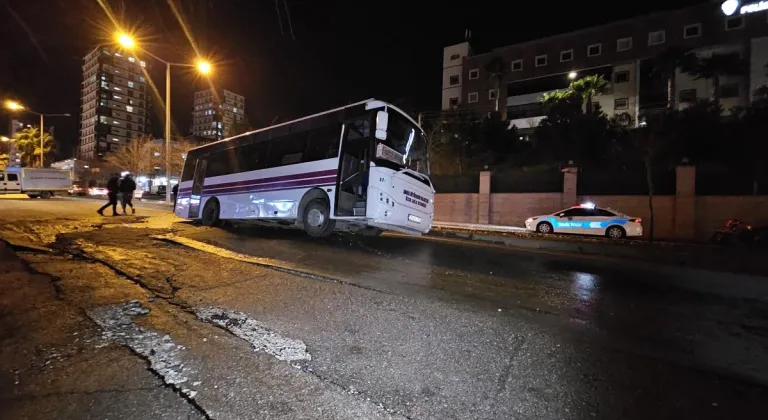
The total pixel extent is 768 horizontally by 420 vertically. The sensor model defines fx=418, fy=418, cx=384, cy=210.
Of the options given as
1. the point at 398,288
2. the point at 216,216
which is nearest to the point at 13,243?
the point at 216,216

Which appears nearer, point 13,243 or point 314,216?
point 13,243

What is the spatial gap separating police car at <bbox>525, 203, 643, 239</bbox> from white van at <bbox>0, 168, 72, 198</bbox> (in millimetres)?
38763

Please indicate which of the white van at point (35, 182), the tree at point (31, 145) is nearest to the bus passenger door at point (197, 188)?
the white van at point (35, 182)

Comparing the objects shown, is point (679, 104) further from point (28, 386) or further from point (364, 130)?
point (28, 386)

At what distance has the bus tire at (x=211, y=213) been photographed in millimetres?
14244

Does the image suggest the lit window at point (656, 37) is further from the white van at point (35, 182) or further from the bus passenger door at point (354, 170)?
the white van at point (35, 182)

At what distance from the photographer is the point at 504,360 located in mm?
3607

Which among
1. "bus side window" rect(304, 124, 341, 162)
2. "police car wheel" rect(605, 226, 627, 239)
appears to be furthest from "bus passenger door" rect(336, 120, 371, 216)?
"police car wheel" rect(605, 226, 627, 239)

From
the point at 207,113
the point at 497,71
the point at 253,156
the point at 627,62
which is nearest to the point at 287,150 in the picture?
the point at 253,156

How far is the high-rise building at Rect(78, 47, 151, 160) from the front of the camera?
392 ft

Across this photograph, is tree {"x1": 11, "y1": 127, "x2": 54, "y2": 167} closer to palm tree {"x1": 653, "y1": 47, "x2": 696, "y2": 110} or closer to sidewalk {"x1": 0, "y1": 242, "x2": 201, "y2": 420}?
sidewalk {"x1": 0, "y1": 242, "x2": 201, "y2": 420}

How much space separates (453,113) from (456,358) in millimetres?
38252

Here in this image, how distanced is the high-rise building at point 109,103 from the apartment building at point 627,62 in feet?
361

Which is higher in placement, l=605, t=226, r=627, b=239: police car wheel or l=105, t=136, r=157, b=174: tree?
l=105, t=136, r=157, b=174: tree
